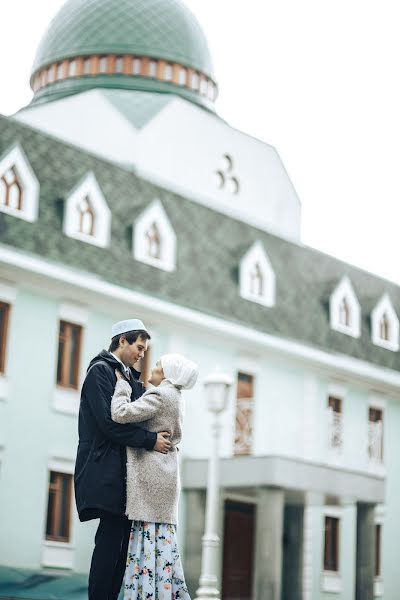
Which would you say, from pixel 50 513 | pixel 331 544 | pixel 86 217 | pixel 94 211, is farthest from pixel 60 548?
pixel 331 544

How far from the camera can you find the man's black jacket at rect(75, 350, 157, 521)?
5.93 meters

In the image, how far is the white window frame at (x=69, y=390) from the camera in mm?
19203

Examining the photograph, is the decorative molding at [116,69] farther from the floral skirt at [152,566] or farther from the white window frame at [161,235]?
the floral skirt at [152,566]

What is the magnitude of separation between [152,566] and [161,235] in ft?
52.8

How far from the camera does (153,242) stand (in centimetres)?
2170

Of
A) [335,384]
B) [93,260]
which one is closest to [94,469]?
[93,260]

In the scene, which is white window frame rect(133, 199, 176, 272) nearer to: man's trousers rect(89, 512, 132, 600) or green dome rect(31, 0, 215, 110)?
green dome rect(31, 0, 215, 110)

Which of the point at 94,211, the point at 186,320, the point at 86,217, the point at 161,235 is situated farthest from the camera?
the point at 161,235

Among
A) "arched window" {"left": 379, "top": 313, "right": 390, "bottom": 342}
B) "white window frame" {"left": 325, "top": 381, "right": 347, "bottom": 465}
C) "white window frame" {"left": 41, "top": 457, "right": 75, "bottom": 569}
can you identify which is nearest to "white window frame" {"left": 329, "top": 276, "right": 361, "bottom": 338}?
"arched window" {"left": 379, "top": 313, "right": 390, "bottom": 342}

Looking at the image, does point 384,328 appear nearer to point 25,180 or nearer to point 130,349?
point 25,180

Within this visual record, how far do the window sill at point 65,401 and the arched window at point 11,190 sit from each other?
326 cm

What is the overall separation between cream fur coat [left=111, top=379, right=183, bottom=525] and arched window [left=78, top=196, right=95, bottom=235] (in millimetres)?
14101

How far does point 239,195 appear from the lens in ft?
102

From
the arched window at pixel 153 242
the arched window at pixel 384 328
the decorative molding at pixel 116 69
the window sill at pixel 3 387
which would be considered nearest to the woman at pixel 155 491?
the window sill at pixel 3 387
